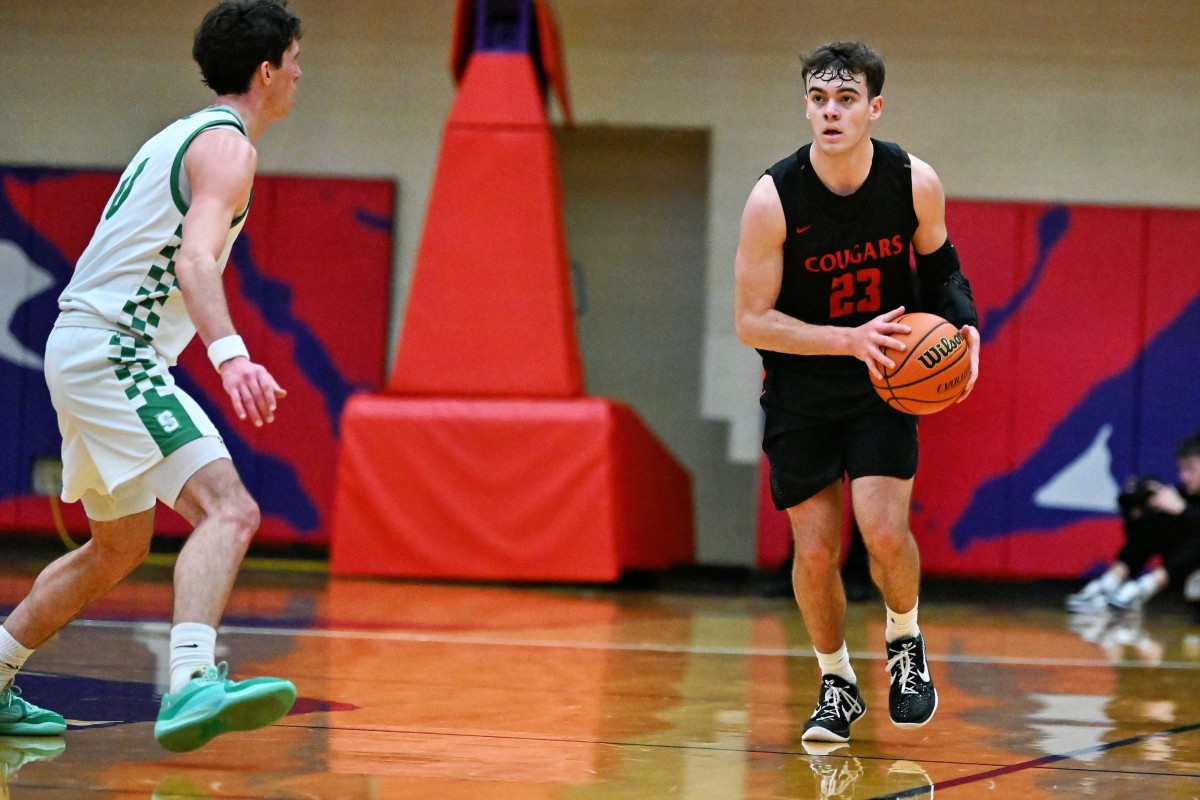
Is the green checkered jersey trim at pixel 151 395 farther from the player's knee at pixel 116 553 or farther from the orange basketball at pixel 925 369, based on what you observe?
the orange basketball at pixel 925 369

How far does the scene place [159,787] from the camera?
2.63 metres

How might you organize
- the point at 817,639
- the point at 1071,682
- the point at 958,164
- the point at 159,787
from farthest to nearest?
the point at 958,164, the point at 1071,682, the point at 817,639, the point at 159,787

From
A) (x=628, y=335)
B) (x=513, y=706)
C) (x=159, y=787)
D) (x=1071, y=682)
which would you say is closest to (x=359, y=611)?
(x=513, y=706)

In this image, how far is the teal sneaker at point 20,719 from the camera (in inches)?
122

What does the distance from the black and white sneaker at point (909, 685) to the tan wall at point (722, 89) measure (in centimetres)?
693

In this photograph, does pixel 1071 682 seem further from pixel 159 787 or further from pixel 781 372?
pixel 159 787

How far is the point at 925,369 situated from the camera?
3.28 metres

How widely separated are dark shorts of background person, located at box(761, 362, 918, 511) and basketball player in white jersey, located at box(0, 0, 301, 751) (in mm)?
1426

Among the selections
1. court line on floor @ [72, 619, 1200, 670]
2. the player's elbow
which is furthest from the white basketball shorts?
court line on floor @ [72, 619, 1200, 670]

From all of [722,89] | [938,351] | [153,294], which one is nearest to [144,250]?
[153,294]

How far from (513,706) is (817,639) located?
904mm

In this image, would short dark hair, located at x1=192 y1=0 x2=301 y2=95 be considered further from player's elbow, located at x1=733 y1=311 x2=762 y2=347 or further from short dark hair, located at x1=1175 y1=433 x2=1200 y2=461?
short dark hair, located at x1=1175 y1=433 x2=1200 y2=461

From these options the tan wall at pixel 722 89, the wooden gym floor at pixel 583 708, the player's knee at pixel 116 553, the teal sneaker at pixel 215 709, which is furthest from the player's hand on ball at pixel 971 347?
the tan wall at pixel 722 89

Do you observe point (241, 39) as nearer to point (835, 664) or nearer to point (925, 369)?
point (925, 369)
